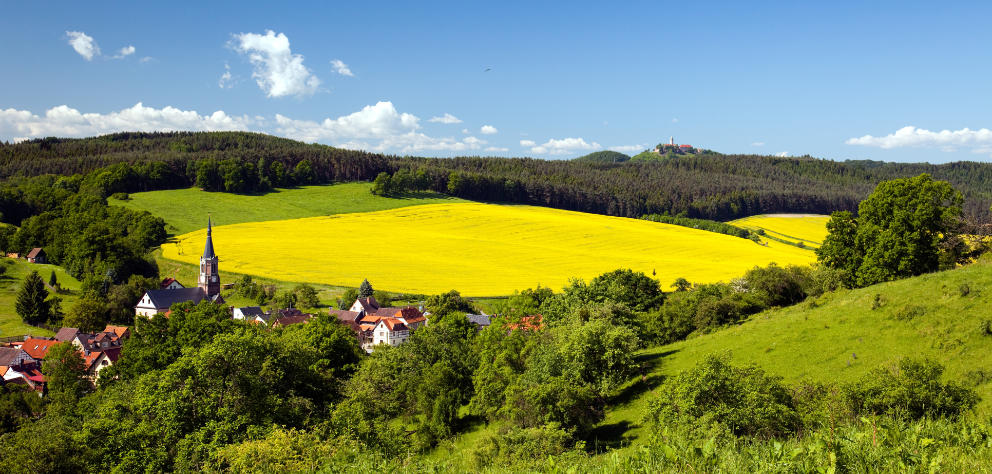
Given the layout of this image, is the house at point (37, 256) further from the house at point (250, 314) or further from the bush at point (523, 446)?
the bush at point (523, 446)

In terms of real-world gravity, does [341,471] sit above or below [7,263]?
above

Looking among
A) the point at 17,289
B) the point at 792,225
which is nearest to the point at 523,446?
the point at 17,289

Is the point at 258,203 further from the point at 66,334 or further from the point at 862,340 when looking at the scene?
the point at 862,340

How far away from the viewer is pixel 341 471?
11047 mm

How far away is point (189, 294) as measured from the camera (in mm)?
72938

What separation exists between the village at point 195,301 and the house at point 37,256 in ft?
75.3

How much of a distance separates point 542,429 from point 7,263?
91.3 m

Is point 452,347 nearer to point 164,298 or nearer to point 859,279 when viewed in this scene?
point 859,279

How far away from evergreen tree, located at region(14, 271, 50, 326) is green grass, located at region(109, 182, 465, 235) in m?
39.3

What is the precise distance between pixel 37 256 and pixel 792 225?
159051mm

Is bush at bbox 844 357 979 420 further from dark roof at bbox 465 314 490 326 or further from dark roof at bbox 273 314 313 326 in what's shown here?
dark roof at bbox 273 314 313 326

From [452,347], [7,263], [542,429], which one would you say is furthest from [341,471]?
[7,263]

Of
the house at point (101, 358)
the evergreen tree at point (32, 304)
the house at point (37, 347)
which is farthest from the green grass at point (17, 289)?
the house at point (101, 358)

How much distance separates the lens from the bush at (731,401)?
59.2 ft
